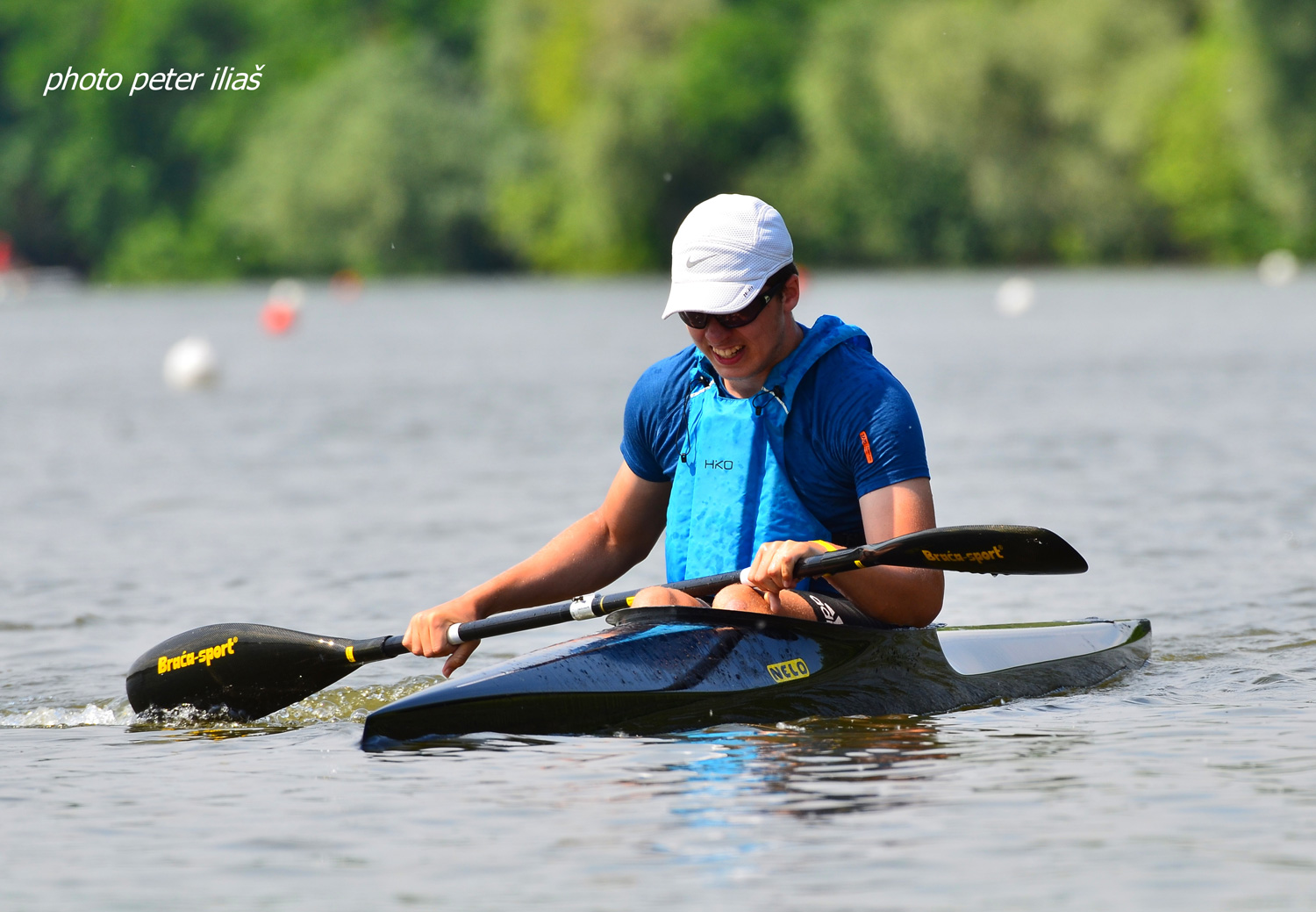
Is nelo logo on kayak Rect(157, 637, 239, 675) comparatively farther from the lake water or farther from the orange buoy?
the orange buoy

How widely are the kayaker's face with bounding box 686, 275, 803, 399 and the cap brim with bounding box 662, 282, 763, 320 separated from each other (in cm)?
9

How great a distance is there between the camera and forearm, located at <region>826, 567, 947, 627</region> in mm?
5352

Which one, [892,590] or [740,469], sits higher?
[740,469]

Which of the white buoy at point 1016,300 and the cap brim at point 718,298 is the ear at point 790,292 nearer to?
the cap brim at point 718,298

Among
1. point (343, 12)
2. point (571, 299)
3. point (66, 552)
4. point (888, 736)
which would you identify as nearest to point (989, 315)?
point (571, 299)

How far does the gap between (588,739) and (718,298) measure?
4.11 ft

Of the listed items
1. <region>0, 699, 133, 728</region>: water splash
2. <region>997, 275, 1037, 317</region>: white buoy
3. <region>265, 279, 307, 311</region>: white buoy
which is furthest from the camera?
<region>265, 279, 307, 311</region>: white buoy

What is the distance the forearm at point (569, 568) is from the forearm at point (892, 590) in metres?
0.63

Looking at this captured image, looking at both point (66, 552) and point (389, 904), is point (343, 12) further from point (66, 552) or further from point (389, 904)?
point (389, 904)

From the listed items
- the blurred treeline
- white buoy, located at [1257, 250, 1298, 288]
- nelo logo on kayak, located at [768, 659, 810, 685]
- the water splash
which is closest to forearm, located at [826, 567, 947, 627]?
nelo logo on kayak, located at [768, 659, 810, 685]

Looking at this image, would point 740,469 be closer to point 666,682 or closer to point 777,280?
point 777,280

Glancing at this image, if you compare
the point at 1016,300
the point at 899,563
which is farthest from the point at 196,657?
the point at 1016,300

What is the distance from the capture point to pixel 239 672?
6.10 metres

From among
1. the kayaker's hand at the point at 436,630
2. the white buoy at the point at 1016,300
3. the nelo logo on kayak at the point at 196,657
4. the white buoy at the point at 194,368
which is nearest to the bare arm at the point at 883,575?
the kayaker's hand at the point at 436,630
